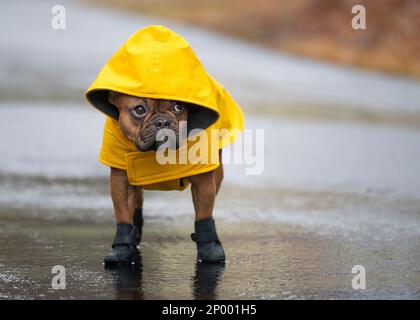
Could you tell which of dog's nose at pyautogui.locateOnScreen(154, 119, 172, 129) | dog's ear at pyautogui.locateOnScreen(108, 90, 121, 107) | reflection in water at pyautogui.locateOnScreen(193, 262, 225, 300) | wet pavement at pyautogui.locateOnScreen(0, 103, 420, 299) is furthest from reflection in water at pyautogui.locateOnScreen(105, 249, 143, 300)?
dog's ear at pyautogui.locateOnScreen(108, 90, 121, 107)

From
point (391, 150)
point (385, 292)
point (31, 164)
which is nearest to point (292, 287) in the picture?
point (385, 292)

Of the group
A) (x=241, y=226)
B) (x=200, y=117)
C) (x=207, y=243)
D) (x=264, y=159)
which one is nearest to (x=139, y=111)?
(x=200, y=117)

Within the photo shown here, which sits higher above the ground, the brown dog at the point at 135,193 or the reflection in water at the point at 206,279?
the brown dog at the point at 135,193

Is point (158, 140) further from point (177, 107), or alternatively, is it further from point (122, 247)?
point (122, 247)

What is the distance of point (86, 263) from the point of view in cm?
603

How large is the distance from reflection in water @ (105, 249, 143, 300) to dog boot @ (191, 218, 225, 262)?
14.5 inches

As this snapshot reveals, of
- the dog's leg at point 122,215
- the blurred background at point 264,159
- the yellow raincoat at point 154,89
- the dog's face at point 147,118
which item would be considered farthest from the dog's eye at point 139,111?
the blurred background at point 264,159

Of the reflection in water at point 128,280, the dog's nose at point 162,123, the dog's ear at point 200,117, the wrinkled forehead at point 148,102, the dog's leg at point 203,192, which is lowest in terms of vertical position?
the reflection in water at point 128,280

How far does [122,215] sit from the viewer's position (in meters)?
6.15

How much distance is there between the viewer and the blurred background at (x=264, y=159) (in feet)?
18.9

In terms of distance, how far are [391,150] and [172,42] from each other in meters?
6.54

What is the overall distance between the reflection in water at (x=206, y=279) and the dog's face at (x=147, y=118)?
0.75 metres

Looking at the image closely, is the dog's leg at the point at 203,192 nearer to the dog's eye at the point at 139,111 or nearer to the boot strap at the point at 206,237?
the boot strap at the point at 206,237
